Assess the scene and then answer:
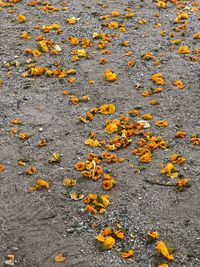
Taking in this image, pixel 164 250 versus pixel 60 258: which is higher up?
pixel 164 250

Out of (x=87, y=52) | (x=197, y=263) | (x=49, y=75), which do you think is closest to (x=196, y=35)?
(x=87, y=52)

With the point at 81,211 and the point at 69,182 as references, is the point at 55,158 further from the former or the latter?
the point at 81,211

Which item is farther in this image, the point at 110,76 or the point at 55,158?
the point at 110,76

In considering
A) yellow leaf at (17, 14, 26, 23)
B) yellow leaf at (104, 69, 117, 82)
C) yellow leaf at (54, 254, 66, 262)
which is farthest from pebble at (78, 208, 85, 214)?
yellow leaf at (17, 14, 26, 23)

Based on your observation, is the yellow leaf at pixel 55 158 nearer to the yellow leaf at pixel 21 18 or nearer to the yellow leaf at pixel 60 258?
the yellow leaf at pixel 60 258

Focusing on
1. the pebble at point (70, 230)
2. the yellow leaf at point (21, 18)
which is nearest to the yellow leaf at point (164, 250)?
the pebble at point (70, 230)

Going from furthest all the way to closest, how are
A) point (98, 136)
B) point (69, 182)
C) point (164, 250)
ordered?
point (98, 136), point (69, 182), point (164, 250)

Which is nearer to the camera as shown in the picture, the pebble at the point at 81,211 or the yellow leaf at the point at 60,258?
the yellow leaf at the point at 60,258

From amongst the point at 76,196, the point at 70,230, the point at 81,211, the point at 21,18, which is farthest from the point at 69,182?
the point at 21,18

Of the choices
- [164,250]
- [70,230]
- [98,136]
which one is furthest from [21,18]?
[164,250]

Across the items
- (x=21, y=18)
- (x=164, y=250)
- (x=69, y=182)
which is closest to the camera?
(x=164, y=250)

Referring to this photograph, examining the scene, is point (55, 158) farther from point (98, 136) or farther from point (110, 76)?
point (110, 76)

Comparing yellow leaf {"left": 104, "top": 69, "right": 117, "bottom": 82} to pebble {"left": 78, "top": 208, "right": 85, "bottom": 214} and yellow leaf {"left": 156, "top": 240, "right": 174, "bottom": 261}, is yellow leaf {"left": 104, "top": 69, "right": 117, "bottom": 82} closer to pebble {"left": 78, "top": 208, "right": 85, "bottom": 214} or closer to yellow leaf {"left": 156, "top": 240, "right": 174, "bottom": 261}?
pebble {"left": 78, "top": 208, "right": 85, "bottom": 214}

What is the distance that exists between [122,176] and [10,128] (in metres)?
1.84
